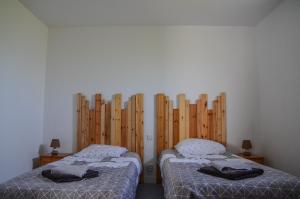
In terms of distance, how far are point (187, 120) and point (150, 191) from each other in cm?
113

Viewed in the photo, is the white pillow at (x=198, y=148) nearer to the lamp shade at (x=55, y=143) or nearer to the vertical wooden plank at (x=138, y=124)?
the vertical wooden plank at (x=138, y=124)

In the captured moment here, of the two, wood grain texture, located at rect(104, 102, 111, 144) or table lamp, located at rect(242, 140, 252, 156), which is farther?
wood grain texture, located at rect(104, 102, 111, 144)

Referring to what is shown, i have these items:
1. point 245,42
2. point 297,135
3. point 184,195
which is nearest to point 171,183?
point 184,195

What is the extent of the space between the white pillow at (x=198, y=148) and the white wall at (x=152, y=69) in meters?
0.56

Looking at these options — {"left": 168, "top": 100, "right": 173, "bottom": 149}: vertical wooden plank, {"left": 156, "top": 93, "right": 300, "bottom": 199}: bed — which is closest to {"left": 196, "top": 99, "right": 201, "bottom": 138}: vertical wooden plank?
{"left": 156, "top": 93, "right": 300, "bottom": 199}: bed

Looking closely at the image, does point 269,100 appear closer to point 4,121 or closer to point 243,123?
point 243,123

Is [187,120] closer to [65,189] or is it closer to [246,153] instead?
[246,153]

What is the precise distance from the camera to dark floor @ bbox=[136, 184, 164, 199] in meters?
2.74

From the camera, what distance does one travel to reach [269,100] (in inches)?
124

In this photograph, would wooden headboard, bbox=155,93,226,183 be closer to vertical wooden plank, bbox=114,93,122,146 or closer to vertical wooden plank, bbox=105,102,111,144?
vertical wooden plank, bbox=114,93,122,146

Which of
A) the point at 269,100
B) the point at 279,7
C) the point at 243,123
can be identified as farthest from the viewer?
the point at 243,123

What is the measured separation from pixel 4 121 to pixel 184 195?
7.39ft

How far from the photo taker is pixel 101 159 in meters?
2.61

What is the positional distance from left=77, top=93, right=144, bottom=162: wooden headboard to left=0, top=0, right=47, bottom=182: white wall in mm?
638
